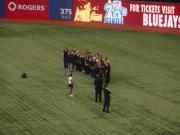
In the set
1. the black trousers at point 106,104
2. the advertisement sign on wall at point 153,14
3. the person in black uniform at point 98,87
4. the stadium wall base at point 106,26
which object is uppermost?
the advertisement sign on wall at point 153,14

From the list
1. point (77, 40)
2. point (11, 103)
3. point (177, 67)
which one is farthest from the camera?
point (77, 40)

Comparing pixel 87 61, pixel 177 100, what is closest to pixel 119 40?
pixel 87 61

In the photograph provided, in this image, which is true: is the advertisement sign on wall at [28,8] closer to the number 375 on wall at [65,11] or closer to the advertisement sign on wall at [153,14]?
the number 375 on wall at [65,11]

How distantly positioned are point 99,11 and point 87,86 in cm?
2272

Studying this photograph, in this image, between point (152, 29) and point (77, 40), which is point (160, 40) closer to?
point (152, 29)

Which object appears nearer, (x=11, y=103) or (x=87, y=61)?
(x=11, y=103)

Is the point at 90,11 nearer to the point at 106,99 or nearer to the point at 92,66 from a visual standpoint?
the point at 92,66

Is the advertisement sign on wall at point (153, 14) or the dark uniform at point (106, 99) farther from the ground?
the advertisement sign on wall at point (153, 14)

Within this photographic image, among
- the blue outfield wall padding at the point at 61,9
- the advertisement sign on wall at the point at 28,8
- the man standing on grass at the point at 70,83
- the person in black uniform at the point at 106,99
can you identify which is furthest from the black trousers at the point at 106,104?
the advertisement sign on wall at the point at 28,8

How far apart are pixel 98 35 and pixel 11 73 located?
17001mm

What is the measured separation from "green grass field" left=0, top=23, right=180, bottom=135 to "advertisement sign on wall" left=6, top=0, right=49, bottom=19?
4.53 meters

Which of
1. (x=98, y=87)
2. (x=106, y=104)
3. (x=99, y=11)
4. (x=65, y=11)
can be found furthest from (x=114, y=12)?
(x=106, y=104)

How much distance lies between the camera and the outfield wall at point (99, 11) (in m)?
51.2

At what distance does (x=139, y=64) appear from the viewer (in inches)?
1545
